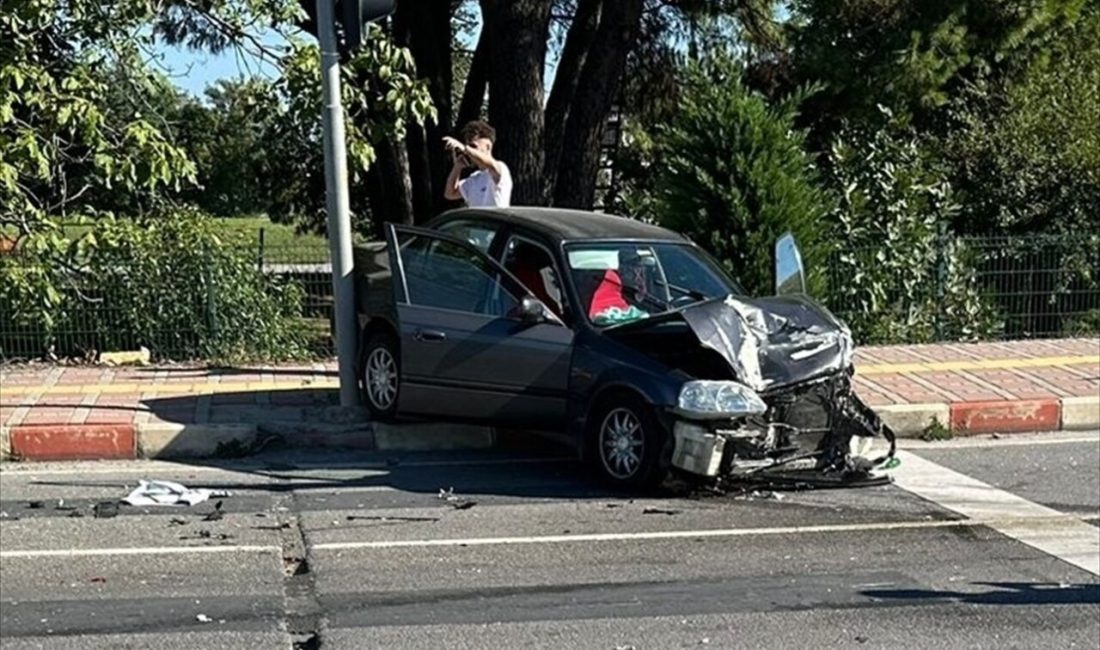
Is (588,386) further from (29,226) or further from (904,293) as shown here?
(904,293)

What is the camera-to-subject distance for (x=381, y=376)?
364 inches

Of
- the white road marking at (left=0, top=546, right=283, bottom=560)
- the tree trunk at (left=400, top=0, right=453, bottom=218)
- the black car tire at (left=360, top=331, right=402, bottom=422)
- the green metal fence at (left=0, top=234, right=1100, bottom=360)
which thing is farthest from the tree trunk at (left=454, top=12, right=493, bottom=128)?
the white road marking at (left=0, top=546, right=283, bottom=560)

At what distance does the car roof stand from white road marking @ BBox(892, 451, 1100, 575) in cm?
226

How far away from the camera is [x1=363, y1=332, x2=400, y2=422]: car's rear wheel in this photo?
9.07 meters

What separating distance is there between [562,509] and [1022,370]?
5705 millimetres

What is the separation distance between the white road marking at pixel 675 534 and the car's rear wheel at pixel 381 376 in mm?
2218

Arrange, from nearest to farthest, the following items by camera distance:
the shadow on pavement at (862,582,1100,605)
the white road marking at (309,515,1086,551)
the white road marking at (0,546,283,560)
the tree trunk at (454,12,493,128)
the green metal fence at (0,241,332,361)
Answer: the shadow on pavement at (862,582,1100,605) < the white road marking at (0,546,283,560) < the white road marking at (309,515,1086,551) < the green metal fence at (0,241,332,361) < the tree trunk at (454,12,493,128)

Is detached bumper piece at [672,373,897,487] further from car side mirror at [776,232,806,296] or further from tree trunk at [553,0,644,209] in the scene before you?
tree trunk at [553,0,644,209]

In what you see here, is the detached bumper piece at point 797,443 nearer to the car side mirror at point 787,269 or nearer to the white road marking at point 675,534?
the white road marking at point 675,534

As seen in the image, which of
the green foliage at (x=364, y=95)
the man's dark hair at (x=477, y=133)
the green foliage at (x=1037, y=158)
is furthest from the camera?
the green foliage at (x=1037, y=158)

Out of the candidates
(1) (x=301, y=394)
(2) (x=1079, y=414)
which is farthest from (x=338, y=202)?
(2) (x=1079, y=414)

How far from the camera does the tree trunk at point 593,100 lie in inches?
617

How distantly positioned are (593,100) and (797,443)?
8769 millimetres

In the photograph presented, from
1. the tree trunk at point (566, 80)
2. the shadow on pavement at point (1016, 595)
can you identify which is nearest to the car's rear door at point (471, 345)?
the shadow on pavement at point (1016, 595)
